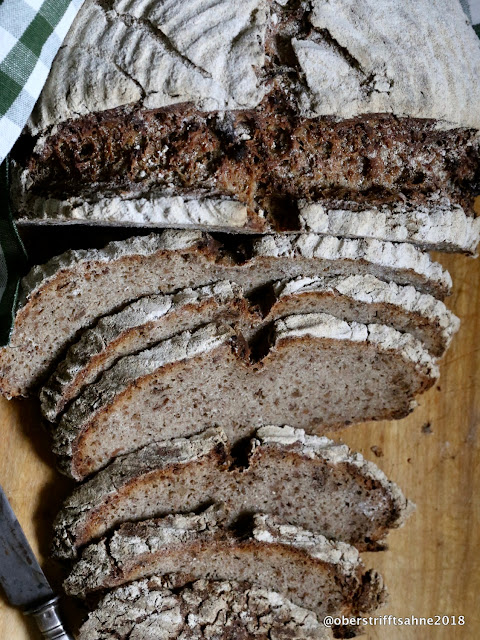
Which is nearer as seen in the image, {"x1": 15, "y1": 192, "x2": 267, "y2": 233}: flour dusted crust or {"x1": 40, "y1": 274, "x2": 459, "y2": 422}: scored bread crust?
{"x1": 15, "y1": 192, "x2": 267, "y2": 233}: flour dusted crust

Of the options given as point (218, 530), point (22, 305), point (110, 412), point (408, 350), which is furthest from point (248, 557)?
point (22, 305)

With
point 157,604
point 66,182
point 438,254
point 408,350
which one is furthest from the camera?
point 438,254

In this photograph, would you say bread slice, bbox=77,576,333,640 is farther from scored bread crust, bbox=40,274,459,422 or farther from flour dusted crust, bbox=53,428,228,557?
scored bread crust, bbox=40,274,459,422

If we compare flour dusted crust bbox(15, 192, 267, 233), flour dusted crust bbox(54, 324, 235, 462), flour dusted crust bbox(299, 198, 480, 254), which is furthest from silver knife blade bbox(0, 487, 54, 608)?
flour dusted crust bbox(299, 198, 480, 254)

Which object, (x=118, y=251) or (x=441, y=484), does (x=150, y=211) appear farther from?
(x=441, y=484)

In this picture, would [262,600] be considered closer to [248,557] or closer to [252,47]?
[248,557]

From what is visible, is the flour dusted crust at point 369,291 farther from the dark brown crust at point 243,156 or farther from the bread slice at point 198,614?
the bread slice at point 198,614

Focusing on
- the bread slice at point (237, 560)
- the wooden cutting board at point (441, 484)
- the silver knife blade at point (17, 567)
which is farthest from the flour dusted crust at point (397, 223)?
the silver knife blade at point (17, 567)
